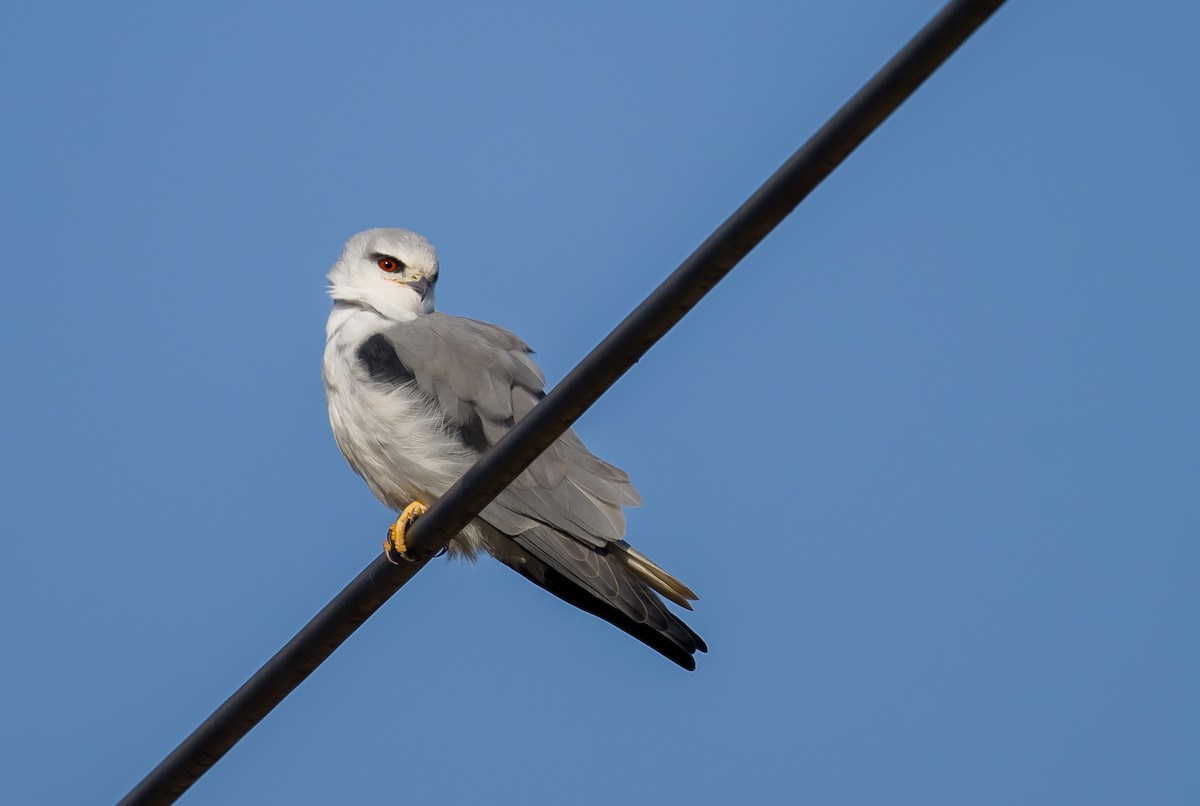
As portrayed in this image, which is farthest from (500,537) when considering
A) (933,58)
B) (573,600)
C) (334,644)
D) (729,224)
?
(933,58)

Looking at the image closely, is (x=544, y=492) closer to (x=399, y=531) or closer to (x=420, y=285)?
(x=399, y=531)

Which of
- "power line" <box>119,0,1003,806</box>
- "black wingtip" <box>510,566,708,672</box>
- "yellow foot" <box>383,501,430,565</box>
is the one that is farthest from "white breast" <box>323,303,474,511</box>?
"power line" <box>119,0,1003,806</box>

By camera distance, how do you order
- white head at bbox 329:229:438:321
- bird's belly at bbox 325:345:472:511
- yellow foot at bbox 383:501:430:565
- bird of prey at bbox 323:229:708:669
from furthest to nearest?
white head at bbox 329:229:438:321 → bird's belly at bbox 325:345:472:511 → bird of prey at bbox 323:229:708:669 → yellow foot at bbox 383:501:430:565

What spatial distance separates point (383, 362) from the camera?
6605mm

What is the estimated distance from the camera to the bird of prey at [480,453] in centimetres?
591

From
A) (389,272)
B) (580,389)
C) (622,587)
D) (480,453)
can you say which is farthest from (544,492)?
(580,389)

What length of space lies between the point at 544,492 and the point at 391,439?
75 centimetres

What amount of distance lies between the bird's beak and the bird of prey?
2.02 ft

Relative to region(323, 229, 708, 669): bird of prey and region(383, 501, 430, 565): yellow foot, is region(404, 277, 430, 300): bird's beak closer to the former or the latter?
region(323, 229, 708, 669): bird of prey

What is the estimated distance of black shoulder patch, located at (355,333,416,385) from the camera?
6.54m

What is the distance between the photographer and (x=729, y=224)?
10.3ft

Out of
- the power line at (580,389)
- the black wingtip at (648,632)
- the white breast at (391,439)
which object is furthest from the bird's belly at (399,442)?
the power line at (580,389)

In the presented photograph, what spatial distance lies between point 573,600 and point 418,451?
0.94 meters

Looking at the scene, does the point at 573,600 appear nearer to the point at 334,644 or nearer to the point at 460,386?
the point at 460,386
